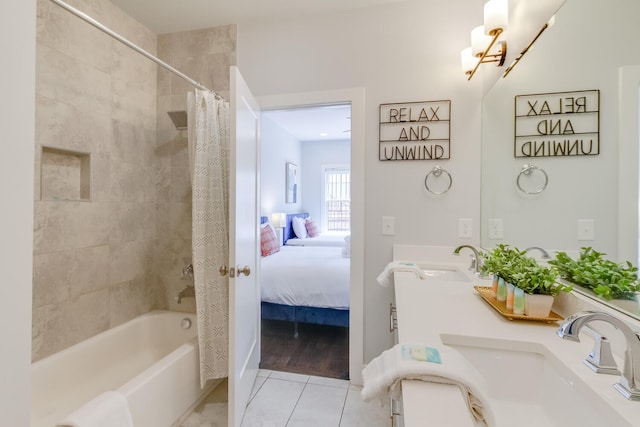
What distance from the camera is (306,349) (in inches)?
98.1

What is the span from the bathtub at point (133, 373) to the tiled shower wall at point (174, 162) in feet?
0.80

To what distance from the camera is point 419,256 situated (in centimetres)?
191

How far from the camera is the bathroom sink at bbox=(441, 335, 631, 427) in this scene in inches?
25.8

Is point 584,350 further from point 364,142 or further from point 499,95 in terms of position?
point 364,142

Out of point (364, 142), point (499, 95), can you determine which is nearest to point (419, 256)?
point (364, 142)

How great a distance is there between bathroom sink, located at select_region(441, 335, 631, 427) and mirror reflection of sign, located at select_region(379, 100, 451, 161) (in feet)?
4.37

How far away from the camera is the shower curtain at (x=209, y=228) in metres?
1.66

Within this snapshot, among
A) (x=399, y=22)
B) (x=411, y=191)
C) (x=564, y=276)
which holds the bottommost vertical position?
(x=564, y=276)

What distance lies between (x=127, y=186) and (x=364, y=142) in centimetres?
169

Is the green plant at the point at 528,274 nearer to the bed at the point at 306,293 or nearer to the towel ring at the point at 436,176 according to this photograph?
the towel ring at the point at 436,176

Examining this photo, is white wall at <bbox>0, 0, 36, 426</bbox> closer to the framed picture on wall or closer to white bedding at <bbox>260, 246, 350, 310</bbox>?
white bedding at <bbox>260, 246, 350, 310</bbox>

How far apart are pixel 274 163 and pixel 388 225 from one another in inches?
129

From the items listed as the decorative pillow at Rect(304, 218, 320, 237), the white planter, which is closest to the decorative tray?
the white planter

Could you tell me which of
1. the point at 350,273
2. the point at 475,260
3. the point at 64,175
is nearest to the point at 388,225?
the point at 350,273
